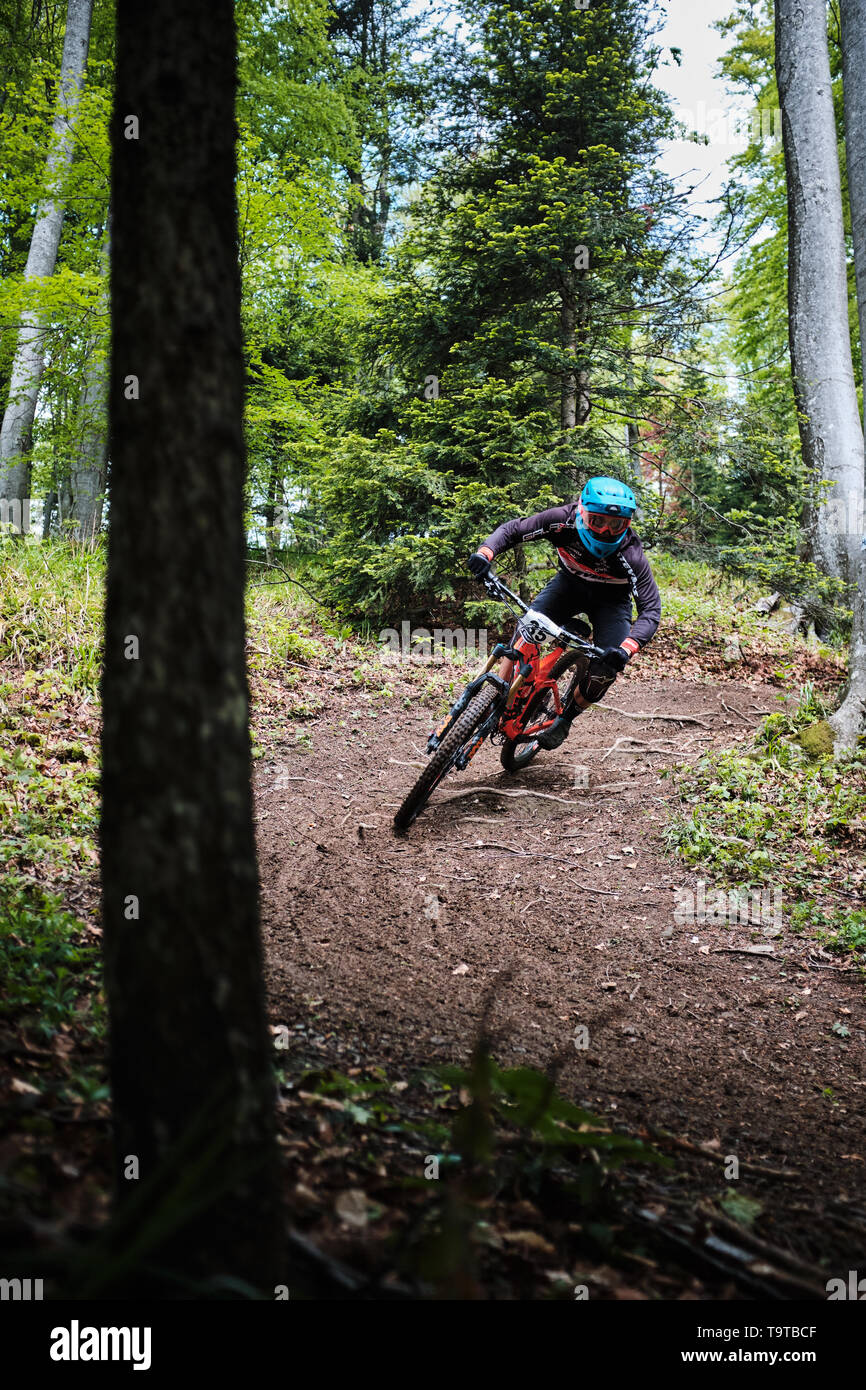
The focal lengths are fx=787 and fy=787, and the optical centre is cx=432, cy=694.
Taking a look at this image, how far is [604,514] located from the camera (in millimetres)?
6219

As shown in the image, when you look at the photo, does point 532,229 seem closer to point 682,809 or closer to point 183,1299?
point 682,809

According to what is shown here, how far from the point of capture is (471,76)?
35.9 feet

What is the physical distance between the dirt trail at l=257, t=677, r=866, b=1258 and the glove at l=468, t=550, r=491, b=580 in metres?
2.02

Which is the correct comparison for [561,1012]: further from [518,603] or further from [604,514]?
[604,514]

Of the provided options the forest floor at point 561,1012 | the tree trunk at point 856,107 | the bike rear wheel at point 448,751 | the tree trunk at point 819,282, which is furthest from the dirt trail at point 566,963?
the tree trunk at point 856,107

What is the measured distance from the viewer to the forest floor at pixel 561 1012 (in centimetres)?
206

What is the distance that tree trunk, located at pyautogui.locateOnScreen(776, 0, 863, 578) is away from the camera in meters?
11.6

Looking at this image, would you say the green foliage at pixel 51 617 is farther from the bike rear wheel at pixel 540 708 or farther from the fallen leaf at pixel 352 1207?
the fallen leaf at pixel 352 1207

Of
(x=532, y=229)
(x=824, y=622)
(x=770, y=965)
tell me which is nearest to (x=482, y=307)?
(x=532, y=229)

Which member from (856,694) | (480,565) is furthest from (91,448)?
(856,694)

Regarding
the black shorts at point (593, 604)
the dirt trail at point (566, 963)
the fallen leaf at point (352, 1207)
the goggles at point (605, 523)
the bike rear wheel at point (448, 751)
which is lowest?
the dirt trail at point (566, 963)

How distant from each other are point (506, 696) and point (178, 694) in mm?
4812

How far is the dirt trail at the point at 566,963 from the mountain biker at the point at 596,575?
4.20ft
